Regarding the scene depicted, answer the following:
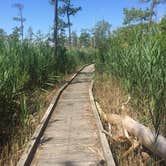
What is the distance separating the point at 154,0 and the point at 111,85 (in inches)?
545

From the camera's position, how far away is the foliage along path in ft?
18.4

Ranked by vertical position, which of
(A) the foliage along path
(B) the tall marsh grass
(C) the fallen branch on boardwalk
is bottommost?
(A) the foliage along path

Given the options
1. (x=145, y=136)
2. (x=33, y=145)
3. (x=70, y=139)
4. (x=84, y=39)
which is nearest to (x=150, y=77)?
(x=145, y=136)

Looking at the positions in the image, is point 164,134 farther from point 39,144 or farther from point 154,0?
point 154,0

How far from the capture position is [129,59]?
9000mm

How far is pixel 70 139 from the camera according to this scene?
6648 millimetres

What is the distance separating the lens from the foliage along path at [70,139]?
5.60 m

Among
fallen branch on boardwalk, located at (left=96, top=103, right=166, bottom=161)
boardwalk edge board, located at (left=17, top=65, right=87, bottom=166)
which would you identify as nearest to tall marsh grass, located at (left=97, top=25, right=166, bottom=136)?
fallen branch on boardwalk, located at (left=96, top=103, right=166, bottom=161)

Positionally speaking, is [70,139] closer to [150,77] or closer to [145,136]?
[145,136]

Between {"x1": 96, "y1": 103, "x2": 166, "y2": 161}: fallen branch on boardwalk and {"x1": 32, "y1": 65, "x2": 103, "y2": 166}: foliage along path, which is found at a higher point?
{"x1": 96, "y1": 103, "x2": 166, "y2": 161}: fallen branch on boardwalk

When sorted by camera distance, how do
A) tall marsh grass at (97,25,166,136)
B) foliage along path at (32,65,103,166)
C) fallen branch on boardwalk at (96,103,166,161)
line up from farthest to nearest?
tall marsh grass at (97,25,166,136), foliage along path at (32,65,103,166), fallen branch on boardwalk at (96,103,166,161)

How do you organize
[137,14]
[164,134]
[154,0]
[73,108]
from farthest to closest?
[137,14]
[154,0]
[73,108]
[164,134]

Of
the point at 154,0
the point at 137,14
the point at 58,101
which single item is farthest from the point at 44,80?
the point at 137,14

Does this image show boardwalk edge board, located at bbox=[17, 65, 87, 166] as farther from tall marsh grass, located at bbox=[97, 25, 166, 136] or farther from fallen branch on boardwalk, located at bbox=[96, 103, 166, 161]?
tall marsh grass, located at bbox=[97, 25, 166, 136]
